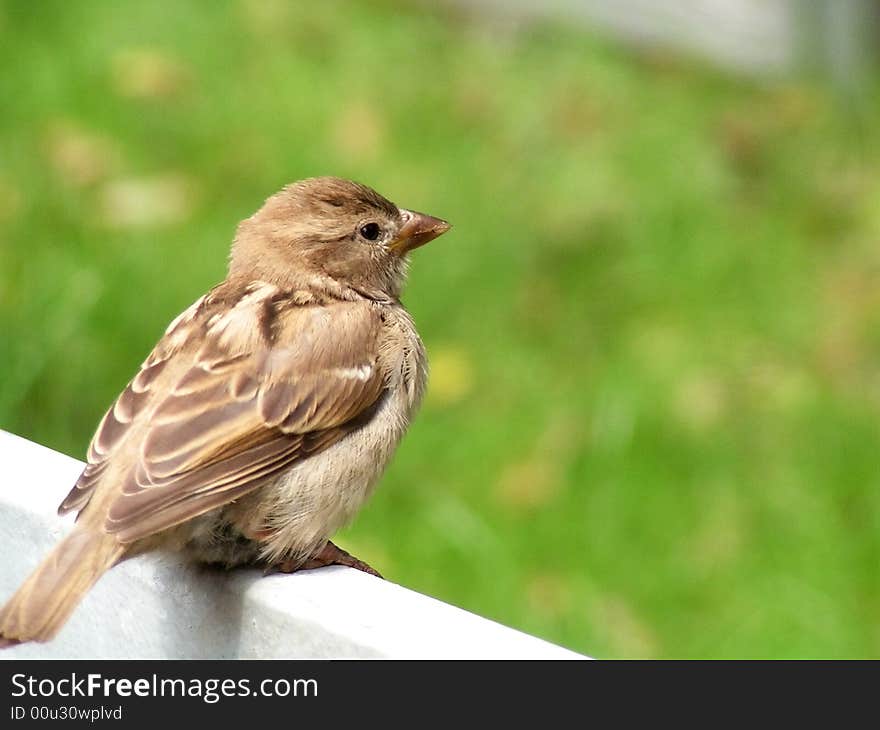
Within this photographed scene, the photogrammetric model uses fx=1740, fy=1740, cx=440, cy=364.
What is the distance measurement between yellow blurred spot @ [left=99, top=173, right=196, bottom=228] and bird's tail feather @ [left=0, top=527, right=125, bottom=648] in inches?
130

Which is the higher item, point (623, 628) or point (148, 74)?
point (148, 74)

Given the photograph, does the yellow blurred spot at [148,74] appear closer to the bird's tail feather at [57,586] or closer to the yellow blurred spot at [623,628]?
the yellow blurred spot at [623,628]

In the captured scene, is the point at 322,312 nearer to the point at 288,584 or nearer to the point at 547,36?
the point at 288,584

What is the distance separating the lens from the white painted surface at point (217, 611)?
8.58 feet

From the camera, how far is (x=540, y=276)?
20.4ft

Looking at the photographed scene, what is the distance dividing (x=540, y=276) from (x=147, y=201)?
4.66ft

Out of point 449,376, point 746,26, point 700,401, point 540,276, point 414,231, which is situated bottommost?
point 414,231

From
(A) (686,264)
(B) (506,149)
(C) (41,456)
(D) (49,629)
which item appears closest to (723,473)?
(A) (686,264)

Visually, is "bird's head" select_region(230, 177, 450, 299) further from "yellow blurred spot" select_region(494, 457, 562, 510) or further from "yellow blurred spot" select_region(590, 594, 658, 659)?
"yellow blurred spot" select_region(494, 457, 562, 510)

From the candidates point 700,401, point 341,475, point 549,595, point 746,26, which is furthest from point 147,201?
point 341,475

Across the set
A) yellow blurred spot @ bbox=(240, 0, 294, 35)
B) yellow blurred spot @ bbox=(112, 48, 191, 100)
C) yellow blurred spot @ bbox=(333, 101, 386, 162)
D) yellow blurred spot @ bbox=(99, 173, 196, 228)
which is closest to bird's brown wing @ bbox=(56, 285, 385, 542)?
yellow blurred spot @ bbox=(99, 173, 196, 228)

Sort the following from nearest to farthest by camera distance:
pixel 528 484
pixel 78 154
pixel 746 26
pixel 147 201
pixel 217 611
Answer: pixel 217 611, pixel 528 484, pixel 147 201, pixel 78 154, pixel 746 26

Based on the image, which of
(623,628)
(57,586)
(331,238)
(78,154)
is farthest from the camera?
(78,154)

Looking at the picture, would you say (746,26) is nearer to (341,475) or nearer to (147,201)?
(147,201)
